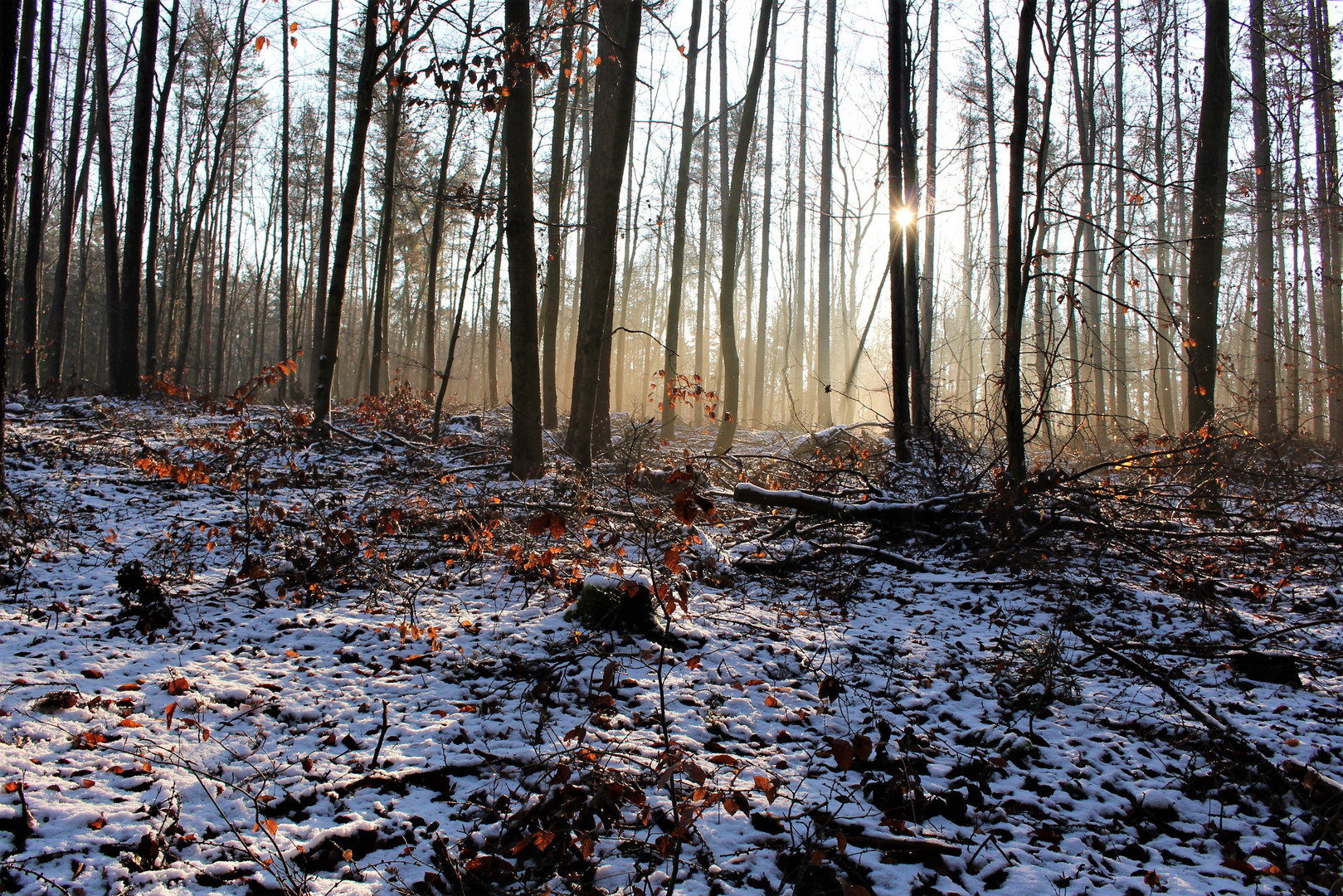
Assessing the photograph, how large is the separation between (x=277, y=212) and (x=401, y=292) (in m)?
8.26

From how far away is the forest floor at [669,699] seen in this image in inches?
82.4

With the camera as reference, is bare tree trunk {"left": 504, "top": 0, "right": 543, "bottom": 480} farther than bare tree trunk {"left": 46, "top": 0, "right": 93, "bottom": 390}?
No

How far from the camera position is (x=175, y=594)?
13.2 feet

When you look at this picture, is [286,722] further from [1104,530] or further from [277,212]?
[277,212]

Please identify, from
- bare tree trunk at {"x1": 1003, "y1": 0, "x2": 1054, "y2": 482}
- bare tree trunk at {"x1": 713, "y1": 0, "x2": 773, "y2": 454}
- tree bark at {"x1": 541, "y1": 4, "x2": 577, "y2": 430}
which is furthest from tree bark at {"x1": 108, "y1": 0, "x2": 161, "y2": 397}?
bare tree trunk at {"x1": 1003, "y1": 0, "x2": 1054, "y2": 482}

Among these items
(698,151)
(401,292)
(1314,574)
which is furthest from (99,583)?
(401,292)

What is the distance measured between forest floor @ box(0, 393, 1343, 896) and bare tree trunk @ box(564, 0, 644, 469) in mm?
1339

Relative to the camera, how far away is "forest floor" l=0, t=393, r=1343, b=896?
2.09 metres

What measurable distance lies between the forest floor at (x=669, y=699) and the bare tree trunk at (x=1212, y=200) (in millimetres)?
2793

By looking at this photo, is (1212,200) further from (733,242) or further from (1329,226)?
(1329,226)

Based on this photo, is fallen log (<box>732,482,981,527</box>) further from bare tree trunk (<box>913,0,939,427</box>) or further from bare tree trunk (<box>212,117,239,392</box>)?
bare tree trunk (<box>212,117,239,392</box>)

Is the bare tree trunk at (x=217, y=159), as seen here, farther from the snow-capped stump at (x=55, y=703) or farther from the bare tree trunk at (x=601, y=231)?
the snow-capped stump at (x=55, y=703)

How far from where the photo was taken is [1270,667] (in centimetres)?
340

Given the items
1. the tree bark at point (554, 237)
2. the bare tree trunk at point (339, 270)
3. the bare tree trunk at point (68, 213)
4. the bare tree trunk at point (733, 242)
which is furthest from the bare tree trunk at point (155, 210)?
the bare tree trunk at point (733, 242)
